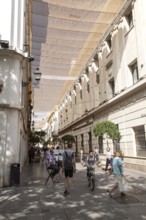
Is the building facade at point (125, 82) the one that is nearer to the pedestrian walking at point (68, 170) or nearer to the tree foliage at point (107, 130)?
the tree foliage at point (107, 130)

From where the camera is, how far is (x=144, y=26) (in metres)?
13.7

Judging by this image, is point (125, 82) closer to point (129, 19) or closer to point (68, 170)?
point (129, 19)

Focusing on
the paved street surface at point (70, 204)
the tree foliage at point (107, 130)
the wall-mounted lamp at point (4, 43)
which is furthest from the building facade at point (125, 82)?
the wall-mounted lamp at point (4, 43)

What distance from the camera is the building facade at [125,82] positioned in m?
13.9

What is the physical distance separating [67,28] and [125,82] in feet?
17.7

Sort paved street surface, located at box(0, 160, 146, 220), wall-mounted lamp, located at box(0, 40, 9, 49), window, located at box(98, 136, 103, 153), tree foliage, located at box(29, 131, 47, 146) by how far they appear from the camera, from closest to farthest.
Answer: paved street surface, located at box(0, 160, 146, 220) < wall-mounted lamp, located at box(0, 40, 9, 49) < window, located at box(98, 136, 103, 153) < tree foliage, located at box(29, 131, 47, 146)

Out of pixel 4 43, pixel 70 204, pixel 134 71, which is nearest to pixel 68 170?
pixel 70 204

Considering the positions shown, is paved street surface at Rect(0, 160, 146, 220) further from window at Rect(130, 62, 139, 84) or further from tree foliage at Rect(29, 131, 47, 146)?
tree foliage at Rect(29, 131, 47, 146)

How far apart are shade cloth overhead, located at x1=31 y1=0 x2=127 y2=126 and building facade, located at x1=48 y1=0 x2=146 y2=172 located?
1087 mm

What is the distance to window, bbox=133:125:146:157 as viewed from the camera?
45.7 feet

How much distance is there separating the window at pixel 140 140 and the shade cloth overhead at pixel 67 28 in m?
7.62

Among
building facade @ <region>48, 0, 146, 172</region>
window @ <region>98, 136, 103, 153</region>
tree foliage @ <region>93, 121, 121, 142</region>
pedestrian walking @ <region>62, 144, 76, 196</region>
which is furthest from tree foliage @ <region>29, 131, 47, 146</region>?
pedestrian walking @ <region>62, 144, 76, 196</region>

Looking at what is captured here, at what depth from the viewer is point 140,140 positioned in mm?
14383

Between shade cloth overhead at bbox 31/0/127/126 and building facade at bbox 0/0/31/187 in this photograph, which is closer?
building facade at bbox 0/0/31/187
